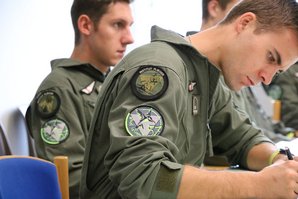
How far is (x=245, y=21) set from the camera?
140 centimetres

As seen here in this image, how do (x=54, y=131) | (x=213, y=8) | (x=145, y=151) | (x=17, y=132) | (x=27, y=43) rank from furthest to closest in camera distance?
(x=27, y=43) → (x=17, y=132) → (x=213, y=8) → (x=54, y=131) → (x=145, y=151)

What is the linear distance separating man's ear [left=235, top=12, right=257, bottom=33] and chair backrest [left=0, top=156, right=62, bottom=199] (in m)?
0.63

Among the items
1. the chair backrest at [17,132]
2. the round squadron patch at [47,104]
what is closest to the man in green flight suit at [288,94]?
the chair backrest at [17,132]

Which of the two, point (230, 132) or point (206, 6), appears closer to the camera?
point (230, 132)

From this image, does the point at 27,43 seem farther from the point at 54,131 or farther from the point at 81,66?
the point at 54,131

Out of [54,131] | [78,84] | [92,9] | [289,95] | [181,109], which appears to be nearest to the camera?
[181,109]

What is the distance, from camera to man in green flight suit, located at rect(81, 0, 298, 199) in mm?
1137

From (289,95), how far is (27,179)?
10.4 feet

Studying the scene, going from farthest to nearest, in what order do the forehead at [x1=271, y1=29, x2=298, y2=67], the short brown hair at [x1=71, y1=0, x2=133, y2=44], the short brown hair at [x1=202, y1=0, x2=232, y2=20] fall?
the short brown hair at [x1=202, y1=0, x2=232, y2=20] < the short brown hair at [x1=71, y1=0, x2=133, y2=44] < the forehead at [x1=271, y1=29, x2=298, y2=67]

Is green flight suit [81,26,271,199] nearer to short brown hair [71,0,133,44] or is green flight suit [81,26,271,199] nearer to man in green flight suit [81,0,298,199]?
man in green flight suit [81,0,298,199]

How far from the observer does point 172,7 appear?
171 inches

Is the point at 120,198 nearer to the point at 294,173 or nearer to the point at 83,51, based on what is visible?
the point at 294,173

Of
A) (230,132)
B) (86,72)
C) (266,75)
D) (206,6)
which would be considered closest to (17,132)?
(86,72)

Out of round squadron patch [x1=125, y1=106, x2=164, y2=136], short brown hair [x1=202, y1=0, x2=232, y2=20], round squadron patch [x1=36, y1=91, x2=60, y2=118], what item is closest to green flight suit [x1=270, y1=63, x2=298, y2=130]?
short brown hair [x1=202, y1=0, x2=232, y2=20]
